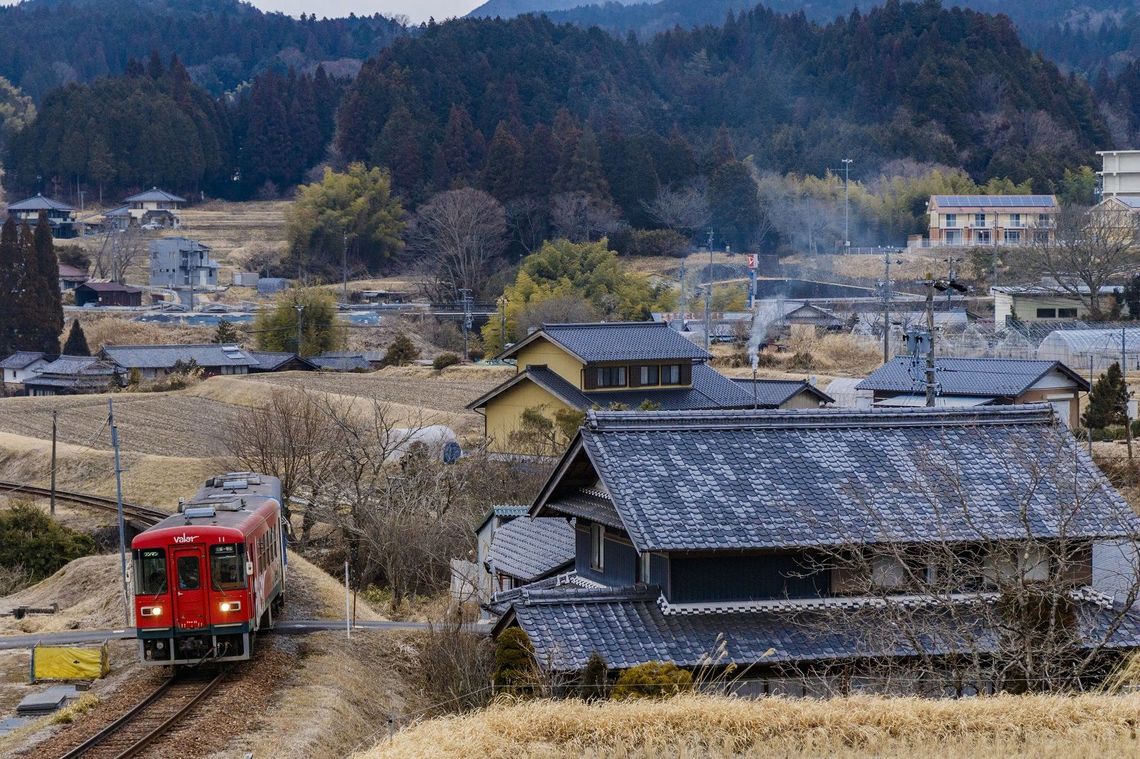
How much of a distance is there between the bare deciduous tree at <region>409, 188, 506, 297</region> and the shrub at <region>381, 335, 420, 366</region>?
1131cm

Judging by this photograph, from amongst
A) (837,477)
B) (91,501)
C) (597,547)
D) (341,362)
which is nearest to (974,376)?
(91,501)

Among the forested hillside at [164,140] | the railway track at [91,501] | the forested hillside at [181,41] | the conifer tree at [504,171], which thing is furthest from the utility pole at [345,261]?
the forested hillside at [181,41]

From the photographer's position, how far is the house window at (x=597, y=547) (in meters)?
14.8

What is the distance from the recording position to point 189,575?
14.6 metres

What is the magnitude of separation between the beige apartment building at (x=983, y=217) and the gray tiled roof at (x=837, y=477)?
2436 inches

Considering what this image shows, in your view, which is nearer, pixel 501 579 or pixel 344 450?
pixel 501 579

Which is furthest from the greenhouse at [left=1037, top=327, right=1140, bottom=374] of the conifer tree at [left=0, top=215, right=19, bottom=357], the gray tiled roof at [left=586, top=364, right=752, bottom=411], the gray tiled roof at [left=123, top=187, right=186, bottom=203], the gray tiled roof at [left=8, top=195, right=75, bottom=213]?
the gray tiled roof at [left=8, top=195, right=75, bottom=213]

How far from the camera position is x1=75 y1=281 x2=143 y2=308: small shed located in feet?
219

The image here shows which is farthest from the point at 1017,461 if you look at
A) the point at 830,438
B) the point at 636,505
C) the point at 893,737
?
the point at 893,737

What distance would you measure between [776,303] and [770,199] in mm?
20814

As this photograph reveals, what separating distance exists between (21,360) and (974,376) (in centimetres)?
3741

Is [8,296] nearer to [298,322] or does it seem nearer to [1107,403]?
[298,322]

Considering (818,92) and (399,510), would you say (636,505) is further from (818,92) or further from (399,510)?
(818,92)

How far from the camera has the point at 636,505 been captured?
43.4 feet
